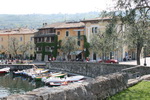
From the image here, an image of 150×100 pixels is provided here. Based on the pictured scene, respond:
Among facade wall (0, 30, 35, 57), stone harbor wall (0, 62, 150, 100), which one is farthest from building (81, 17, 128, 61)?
stone harbor wall (0, 62, 150, 100)

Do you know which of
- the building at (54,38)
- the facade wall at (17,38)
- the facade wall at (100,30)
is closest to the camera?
the facade wall at (100,30)

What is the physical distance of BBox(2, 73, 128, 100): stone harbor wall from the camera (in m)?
7.91

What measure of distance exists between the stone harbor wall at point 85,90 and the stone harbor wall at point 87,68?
18.0 m

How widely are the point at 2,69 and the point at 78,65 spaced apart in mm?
21922

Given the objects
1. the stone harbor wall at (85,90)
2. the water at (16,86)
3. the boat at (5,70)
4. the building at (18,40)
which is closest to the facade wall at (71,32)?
the building at (18,40)

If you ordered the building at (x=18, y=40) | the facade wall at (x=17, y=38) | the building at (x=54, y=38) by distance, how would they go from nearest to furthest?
the building at (x=54, y=38) < the building at (x=18, y=40) < the facade wall at (x=17, y=38)

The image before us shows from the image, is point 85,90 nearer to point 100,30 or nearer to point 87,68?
point 87,68

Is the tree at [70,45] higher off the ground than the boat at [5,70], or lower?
higher

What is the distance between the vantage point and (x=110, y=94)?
11.7 metres

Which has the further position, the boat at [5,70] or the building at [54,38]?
the building at [54,38]

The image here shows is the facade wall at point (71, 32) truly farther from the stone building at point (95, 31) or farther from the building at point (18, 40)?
the building at point (18, 40)

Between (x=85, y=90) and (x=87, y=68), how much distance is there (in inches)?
1266

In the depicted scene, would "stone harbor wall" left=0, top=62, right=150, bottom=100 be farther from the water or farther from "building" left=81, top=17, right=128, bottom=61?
"building" left=81, top=17, right=128, bottom=61

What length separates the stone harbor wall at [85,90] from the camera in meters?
7.91
